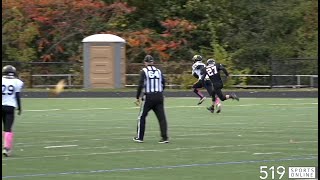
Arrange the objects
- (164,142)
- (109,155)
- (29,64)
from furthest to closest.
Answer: (29,64)
(164,142)
(109,155)

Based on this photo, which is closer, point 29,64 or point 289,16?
point 29,64


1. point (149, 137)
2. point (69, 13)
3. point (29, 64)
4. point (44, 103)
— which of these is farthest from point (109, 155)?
point (69, 13)

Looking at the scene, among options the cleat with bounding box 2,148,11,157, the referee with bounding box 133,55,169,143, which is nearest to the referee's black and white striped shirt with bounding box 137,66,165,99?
the referee with bounding box 133,55,169,143

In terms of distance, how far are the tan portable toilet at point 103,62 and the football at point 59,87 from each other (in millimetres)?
1072

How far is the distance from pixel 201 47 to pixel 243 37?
7.81 ft

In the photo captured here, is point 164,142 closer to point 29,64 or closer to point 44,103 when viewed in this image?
point 44,103

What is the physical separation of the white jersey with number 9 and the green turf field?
98cm

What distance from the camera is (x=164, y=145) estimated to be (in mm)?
19828

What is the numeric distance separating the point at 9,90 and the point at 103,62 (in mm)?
29780

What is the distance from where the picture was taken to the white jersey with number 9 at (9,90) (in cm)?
1745

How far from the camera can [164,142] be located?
66.7ft

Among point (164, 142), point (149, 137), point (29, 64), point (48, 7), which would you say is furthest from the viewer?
point (48, 7)

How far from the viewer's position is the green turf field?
50.0 feet

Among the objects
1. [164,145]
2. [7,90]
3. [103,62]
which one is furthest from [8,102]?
[103,62]
